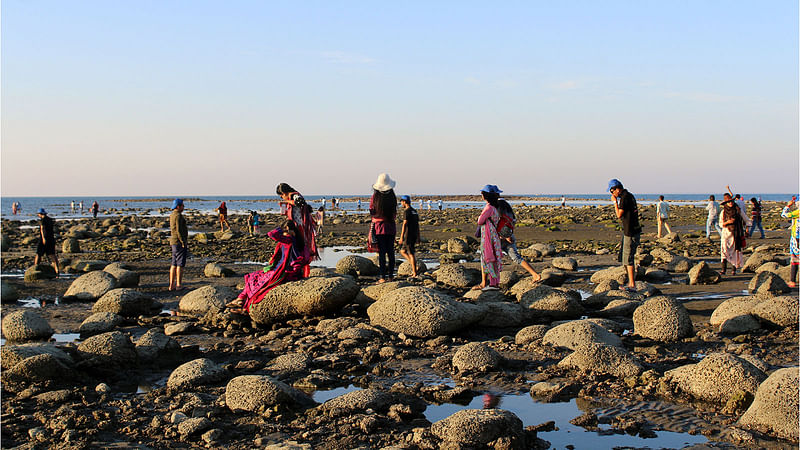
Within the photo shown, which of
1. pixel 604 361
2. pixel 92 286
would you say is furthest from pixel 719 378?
pixel 92 286

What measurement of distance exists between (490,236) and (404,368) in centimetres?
508

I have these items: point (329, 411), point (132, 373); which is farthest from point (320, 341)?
point (329, 411)

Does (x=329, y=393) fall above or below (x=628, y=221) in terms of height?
below

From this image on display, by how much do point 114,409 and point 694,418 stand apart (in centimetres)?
544

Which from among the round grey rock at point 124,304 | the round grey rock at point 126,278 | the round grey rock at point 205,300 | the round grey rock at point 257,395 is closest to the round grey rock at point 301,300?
the round grey rock at point 205,300

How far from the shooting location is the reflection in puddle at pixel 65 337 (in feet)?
31.4

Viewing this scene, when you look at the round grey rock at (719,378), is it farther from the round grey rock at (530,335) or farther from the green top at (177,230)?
the green top at (177,230)

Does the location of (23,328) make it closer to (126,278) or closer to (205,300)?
(205,300)

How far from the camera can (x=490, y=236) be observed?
12250 millimetres

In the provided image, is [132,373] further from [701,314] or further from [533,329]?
[701,314]

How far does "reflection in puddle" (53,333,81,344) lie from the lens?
9586 millimetres

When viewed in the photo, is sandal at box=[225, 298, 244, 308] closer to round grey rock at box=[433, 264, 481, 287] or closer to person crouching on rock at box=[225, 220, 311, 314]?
person crouching on rock at box=[225, 220, 311, 314]

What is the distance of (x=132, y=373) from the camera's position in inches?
302

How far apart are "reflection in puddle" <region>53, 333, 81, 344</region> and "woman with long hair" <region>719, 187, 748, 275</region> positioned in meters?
13.3
